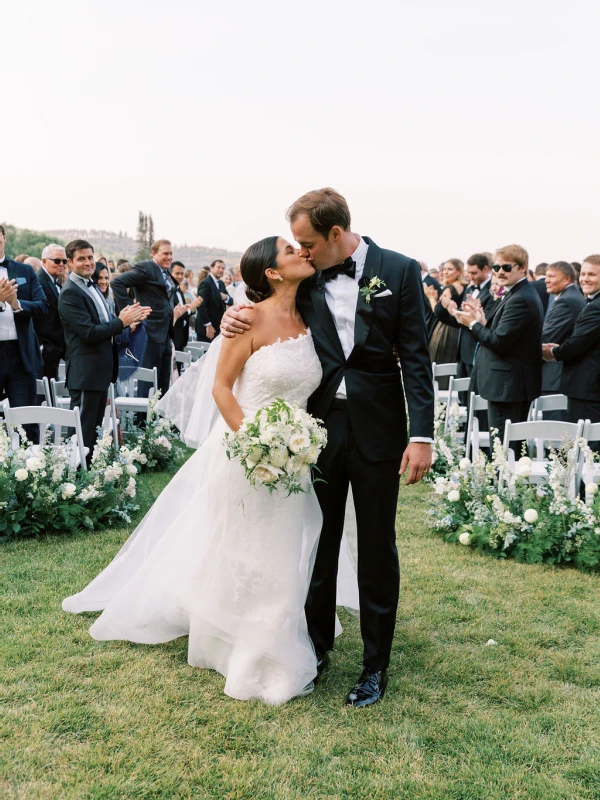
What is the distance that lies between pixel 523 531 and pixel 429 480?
85.2 inches

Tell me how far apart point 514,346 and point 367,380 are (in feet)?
12.3

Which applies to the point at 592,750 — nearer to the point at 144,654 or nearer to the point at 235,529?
the point at 235,529

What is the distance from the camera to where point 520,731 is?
10.8ft

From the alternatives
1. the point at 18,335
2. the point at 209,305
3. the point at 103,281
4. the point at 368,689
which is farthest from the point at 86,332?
the point at 209,305

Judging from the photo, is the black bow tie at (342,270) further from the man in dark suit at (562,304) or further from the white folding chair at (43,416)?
the man in dark suit at (562,304)

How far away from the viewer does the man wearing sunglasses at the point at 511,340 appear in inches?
261

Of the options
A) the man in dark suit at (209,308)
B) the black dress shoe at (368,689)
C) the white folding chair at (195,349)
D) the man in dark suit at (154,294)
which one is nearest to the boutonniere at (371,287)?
the black dress shoe at (368,689)

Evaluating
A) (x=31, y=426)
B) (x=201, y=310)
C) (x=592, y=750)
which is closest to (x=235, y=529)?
(x=592, y=750)

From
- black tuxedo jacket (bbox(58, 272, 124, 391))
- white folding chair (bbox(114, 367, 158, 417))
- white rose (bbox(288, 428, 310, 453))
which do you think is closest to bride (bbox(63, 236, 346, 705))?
white rose (bbox(288, 428, 310, 453))

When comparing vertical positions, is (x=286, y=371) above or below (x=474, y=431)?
above

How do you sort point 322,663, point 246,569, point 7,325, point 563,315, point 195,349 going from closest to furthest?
point 246,569 < point 322,663 < point 7,325 < point 563,315 < point 195,349

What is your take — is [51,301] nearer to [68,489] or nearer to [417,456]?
[68,489]

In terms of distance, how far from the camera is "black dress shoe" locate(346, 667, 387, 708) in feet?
11.5

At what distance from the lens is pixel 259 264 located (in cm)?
354
